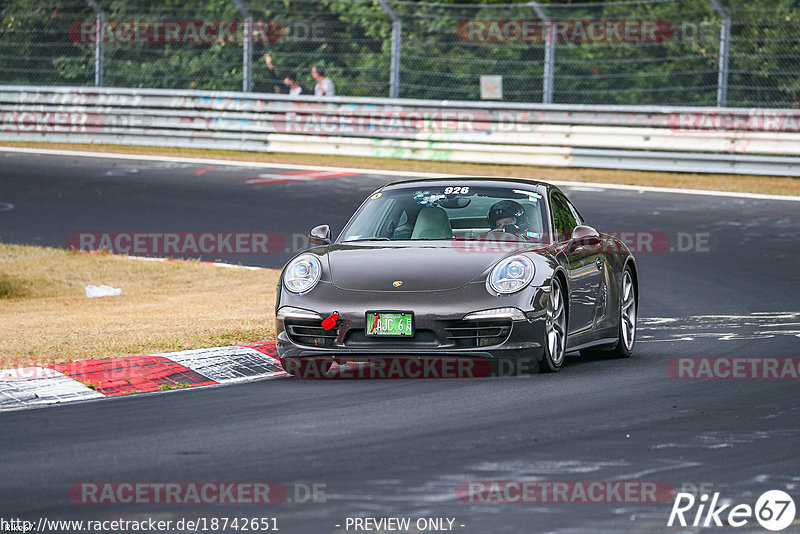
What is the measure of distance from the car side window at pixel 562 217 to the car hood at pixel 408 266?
2.91ft

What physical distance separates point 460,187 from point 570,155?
13663mm

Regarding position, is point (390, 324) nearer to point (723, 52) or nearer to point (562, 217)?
point (562, 217)

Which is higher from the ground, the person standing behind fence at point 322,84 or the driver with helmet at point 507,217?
the person standing behind fence at point 322,84

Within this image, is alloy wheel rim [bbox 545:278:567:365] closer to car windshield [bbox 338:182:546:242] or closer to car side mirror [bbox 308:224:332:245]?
car windshield [bbox 338:182:546:242]

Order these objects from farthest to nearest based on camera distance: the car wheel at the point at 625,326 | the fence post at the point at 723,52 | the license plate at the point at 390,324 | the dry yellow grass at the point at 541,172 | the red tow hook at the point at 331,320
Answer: the fence post at the point at 723,52
the dry yellow grass at the point at 541,172
the car wheel at the point at 625,326
the red tow hook at the point at 331,320
the license plate at the point at 390,324

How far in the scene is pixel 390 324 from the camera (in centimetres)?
854

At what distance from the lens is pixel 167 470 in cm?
611

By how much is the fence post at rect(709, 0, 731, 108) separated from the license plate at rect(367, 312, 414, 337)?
1437 cm

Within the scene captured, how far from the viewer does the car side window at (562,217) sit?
32.3ft

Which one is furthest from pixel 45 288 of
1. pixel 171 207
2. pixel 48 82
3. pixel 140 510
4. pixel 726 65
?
pixel 48 82

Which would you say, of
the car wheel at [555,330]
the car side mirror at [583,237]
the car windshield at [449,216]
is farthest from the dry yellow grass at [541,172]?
the car wheel at [555,330]

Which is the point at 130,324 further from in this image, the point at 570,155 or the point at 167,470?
the point at 570,155

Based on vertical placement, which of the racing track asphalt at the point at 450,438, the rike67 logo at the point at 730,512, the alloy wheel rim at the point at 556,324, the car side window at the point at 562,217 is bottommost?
the racing track asphalt at the point at 450,438

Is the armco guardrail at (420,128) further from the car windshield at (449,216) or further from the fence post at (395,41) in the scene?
the car windshield at (449,216)
